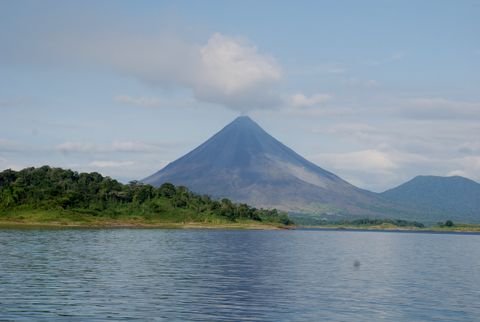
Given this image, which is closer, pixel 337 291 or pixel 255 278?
pixel 337 291

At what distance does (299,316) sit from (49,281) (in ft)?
78.4

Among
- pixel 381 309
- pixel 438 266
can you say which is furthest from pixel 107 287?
pixel 438 266

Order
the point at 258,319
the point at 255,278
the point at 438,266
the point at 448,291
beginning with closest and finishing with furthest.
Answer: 1. the point at 258,319
2. the point at 448,291
3. the point at 255,278
4. the point at 438,266

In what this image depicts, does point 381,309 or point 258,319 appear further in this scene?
point 381,309

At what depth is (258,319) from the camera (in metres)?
39.2

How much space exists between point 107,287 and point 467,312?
2798cm

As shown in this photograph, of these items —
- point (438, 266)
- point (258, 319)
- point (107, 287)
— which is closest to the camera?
point (258, 319)

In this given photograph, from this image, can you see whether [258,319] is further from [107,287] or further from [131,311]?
[107,287]

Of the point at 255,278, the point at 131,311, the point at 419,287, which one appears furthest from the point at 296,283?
the point at 131,311

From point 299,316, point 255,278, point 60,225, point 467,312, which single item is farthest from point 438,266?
point 60,225

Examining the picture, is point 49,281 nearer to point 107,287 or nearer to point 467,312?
point 107,287

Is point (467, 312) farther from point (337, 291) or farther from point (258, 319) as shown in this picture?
point (258, 319)

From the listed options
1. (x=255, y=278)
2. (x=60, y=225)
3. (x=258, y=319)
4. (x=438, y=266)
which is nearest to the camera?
(x=258, y=319)

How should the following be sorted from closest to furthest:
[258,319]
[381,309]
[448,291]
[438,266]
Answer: [258,319] < [381,309] < [448,291] < [438,266]
